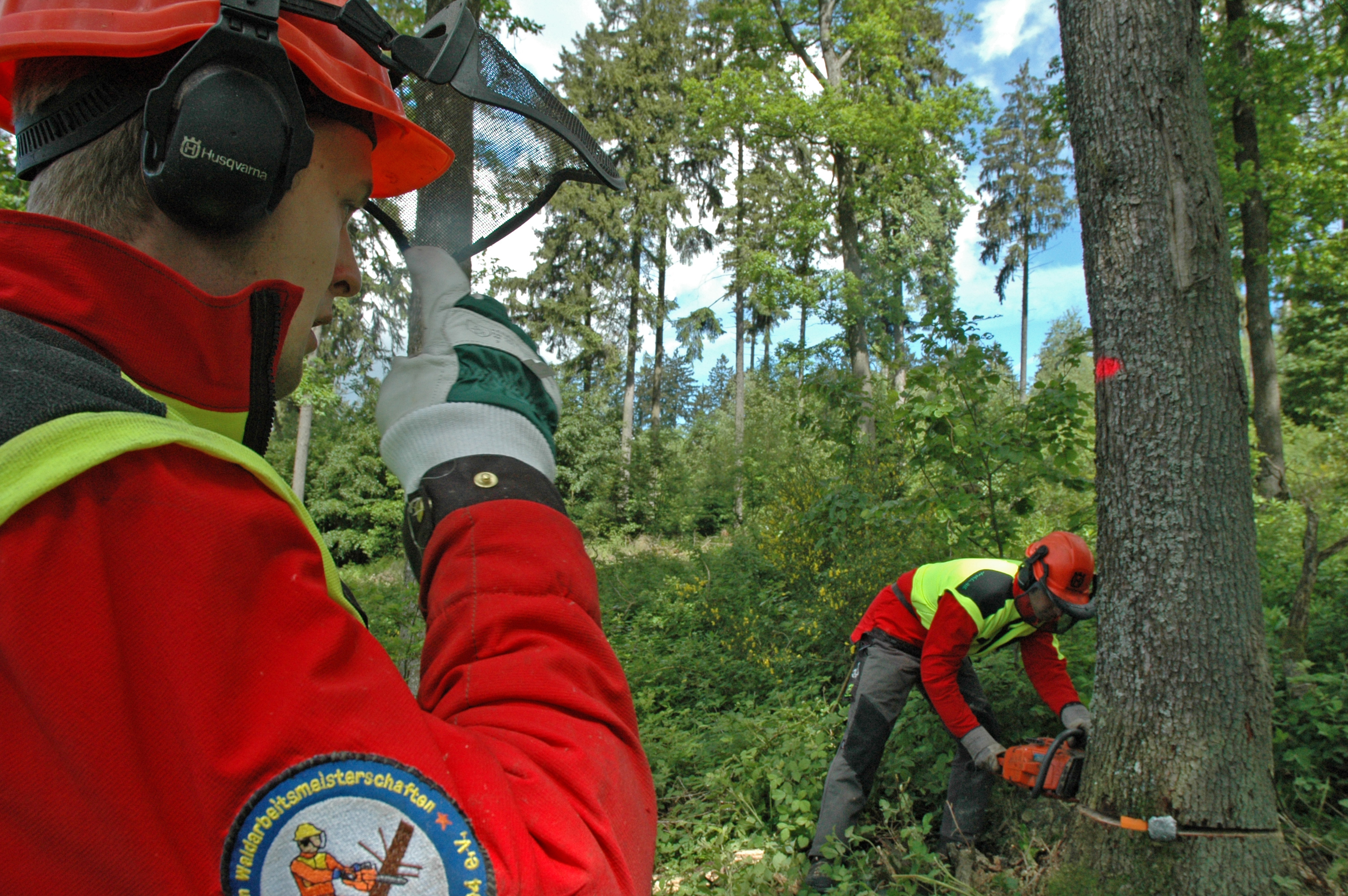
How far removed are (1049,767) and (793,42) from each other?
1556 cm

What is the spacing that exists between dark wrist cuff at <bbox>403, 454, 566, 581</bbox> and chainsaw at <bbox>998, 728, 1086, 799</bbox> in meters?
3.02

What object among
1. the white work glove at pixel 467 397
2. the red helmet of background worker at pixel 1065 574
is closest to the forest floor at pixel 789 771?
the red helmet of background worker at pixel 1065 574

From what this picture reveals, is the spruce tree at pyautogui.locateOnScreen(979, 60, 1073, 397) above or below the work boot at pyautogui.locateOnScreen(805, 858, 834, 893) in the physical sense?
above

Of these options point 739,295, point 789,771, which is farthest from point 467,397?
point 739,295

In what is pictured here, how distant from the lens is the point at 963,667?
173 inches

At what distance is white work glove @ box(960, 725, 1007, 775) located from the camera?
12.5 feet

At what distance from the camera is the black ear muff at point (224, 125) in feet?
2.59

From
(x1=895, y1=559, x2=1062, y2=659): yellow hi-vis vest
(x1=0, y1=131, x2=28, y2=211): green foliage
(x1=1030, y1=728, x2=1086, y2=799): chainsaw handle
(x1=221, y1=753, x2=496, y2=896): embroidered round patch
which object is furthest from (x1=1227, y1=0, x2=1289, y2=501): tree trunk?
(x1=0, y1=131, x2=28, y2=211): green foliage

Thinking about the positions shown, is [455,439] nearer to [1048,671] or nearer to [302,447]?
[1048,671]

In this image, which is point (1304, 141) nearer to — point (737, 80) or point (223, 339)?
point (737, 80)

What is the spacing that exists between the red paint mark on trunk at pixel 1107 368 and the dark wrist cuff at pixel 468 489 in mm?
2555

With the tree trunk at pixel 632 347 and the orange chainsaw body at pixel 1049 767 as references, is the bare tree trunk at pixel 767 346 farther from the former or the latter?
the orange chainsaw body at pixel 1049 767

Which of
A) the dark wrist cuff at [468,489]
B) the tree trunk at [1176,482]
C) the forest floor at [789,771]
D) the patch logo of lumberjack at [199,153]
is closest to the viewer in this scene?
the patch logo of lumberjack at [199,153]

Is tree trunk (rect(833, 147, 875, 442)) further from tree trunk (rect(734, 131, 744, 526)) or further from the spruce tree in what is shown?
the spruce tree
